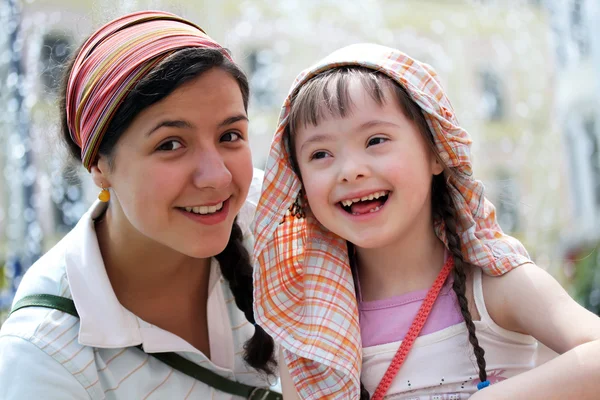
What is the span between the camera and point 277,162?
1938mm

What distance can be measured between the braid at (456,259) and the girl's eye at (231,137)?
577 millimetres

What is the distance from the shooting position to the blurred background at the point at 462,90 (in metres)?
5.18

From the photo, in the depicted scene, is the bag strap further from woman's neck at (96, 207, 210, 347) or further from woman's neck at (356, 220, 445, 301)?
woman's neck at (356, 220, 445, 301)

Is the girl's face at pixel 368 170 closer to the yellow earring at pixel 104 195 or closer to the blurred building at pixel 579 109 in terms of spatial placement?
the yellow earring at pixel 104 195

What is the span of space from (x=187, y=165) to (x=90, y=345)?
0.59 metres

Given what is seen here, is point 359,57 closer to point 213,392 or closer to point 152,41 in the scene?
point 152,41

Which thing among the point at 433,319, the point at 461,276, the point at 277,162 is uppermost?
the point at 277,162

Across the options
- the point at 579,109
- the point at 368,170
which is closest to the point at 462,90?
the point at 579,109

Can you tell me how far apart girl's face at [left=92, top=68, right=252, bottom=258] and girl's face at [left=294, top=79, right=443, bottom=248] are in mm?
271

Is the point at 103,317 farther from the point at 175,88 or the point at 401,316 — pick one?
the point at 401,316

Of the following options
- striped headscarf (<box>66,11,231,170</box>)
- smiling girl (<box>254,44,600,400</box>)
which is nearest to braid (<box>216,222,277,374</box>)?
smiling girl (<box>254,44,600,400</box>)

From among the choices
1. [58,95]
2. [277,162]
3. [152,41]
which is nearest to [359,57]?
[277,162]

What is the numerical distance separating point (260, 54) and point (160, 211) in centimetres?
518

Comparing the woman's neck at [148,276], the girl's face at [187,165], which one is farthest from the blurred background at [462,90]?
the girl's face at [187,165]
